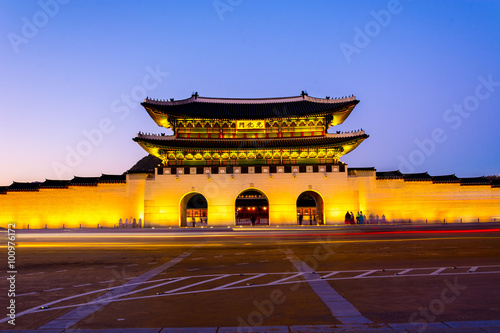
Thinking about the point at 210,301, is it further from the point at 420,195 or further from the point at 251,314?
the point at 420,195

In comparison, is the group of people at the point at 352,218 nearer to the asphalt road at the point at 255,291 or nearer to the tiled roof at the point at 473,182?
the tiled roof at the point at 473,182

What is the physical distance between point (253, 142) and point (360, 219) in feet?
44.6

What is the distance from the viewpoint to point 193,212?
5747 centimetres

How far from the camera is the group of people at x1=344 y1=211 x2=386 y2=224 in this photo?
34250 millimetres


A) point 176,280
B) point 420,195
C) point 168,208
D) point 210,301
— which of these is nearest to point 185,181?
point 168,208

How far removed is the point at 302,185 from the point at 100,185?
835 inches

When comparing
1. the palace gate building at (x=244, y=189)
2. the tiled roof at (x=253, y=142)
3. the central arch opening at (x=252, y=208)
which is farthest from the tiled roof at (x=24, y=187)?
the central arch opening at (x=252, y=208)

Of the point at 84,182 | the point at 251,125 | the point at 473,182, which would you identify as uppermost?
the point at 251,125

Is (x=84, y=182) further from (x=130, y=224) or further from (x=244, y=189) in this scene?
(x=244, y=189)

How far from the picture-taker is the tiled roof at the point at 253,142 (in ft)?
117

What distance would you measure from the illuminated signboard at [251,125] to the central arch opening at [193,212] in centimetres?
944

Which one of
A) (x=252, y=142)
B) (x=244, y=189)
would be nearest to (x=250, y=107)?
(x=252, y=142)

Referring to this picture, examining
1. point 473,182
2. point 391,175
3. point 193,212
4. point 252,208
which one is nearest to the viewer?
point 473,182

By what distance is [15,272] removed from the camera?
10266 mm
